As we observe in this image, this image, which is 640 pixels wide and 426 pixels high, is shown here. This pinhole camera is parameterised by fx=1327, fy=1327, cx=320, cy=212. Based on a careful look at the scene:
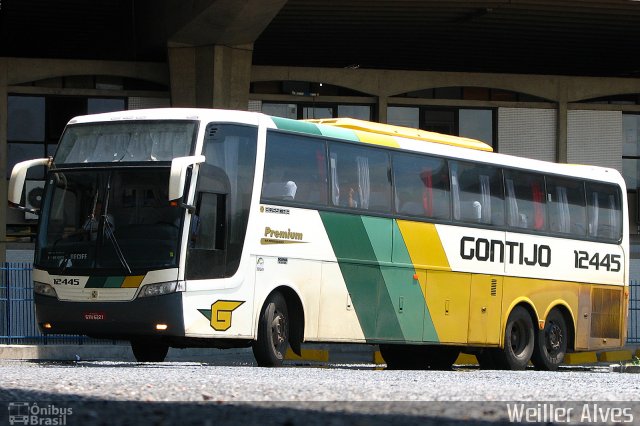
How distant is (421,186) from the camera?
64.5ft

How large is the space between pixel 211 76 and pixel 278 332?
14311 millimetres

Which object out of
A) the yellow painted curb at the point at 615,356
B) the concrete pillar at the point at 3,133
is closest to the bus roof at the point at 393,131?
the yellow painted curb at the point at 615,356

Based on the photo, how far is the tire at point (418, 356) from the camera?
2164 centimetres

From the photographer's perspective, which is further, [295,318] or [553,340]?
[553,340]

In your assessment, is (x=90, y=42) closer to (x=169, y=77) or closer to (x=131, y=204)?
(x=169, y=77)

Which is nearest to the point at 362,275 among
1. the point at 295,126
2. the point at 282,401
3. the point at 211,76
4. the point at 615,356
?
the point at 295,126

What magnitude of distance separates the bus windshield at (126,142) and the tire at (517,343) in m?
7.28

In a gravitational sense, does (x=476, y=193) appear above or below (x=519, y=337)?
above

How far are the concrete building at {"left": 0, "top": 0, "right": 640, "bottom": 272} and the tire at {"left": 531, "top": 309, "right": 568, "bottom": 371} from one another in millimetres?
10177

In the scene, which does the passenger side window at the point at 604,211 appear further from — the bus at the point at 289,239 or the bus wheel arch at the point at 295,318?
the bus wheel arch at the point at 295,318

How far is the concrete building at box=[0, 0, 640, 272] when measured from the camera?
30.8m

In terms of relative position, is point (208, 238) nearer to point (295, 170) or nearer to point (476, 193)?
point (295, 170)

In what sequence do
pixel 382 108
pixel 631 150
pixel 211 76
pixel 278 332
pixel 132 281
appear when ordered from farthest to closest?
pixel 631 150 < pixel 382 108 < pixel 211 76 < pixel 278 332 < pixel 132 281

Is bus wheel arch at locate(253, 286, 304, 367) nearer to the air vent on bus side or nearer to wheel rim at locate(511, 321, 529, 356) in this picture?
wheel rim at locate(511, 321, 529, 356)
